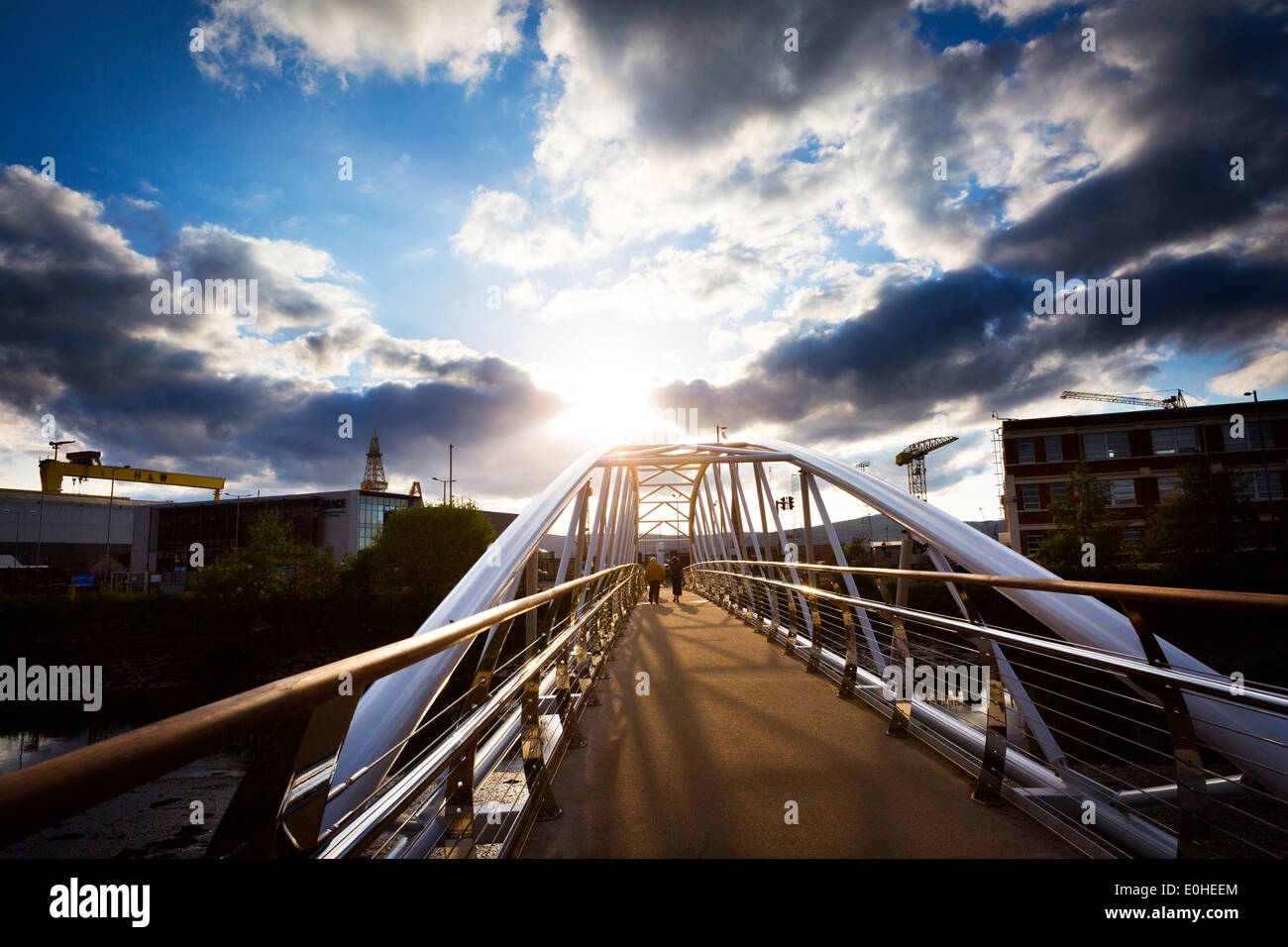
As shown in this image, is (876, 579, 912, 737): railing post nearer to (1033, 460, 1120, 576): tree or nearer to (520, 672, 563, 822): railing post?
(520, 672, 563, 822): railing post

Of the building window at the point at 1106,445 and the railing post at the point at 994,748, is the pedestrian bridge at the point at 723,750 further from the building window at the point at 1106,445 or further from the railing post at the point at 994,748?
the building window at the point at 1106,445

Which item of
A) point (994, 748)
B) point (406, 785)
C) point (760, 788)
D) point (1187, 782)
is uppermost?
point (406, 785)

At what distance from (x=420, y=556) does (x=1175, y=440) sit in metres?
42.8

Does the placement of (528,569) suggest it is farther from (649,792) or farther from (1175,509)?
(1175,509)

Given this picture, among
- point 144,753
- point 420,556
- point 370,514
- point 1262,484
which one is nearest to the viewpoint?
point 144,753

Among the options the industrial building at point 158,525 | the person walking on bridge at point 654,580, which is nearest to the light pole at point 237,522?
the industrial building at point 158,525

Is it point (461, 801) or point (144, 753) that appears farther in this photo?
point (461, 801)

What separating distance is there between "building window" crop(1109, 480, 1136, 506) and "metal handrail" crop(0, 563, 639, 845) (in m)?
44.3

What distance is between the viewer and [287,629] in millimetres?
39125

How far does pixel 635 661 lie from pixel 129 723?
26785mm

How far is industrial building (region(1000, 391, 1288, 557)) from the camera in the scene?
35.8 metres

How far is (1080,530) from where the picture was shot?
31.6 meters

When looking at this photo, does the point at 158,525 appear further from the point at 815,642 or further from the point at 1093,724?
the point at 1093,724

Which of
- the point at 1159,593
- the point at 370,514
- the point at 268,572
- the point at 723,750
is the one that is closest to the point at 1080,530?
the point at 723,750
